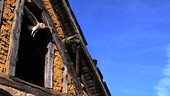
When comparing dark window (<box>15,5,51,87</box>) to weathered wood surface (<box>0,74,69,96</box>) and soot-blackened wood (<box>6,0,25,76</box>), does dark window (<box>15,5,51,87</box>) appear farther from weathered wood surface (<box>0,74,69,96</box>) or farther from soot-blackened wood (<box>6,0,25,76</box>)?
weathered wood surface (<box>0,74,69,96</box>)

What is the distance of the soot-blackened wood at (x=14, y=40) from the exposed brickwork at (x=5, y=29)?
8 centimetres

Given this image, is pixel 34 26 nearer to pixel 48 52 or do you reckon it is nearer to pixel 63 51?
pixel 48 52

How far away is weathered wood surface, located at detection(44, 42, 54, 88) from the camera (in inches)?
203

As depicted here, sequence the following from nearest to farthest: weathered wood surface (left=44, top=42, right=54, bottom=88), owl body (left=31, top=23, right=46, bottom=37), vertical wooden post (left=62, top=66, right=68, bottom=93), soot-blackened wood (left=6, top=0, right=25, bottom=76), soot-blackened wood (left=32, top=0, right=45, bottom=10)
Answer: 1. soot-blackened wood (left=6, top=0, right=25, bottom=76)
2. weathered wood surface (left=44, top=42, right=54, bottom=88)
3. owl body (left=31, top=23, right=46, bottom=37)
4. vertical wooden post (left=62, top=66, right=68, bottom=93)
5. soot-blackened wood (left=32, top=0, right=45, bottom=10)

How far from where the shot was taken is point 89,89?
6879 millimetres

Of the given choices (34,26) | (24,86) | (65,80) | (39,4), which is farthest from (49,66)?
(39,4)

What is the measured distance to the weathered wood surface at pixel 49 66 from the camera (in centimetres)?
516

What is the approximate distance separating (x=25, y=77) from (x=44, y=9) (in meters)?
3.53

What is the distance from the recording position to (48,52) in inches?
221

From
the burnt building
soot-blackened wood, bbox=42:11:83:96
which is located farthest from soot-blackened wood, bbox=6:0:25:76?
soot-blackened wood, bbox=42:11:83:96

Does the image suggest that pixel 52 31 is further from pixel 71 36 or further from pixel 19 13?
pixel 19 13

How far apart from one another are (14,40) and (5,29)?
0.30m

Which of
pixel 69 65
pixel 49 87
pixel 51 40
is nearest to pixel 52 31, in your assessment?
pixel 51 40

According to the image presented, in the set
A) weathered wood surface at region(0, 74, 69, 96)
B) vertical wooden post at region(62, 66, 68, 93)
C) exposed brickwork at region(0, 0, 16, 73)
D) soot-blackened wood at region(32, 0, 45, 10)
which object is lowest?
weathered wood surface at region(0, 74, 69, 96)
